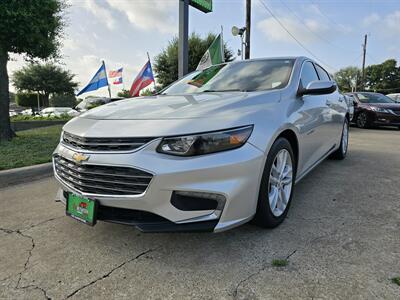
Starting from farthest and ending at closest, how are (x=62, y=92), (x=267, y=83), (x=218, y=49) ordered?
(x=62, y=92) → (x=218, y=49) → (x=267, y=83)

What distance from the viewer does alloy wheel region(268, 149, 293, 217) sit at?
264 centimetres

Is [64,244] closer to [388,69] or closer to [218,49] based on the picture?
[218,49]

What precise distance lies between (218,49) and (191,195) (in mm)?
9336

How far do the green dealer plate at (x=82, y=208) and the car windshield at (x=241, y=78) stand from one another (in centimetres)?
165

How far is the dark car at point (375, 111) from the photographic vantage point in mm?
11180

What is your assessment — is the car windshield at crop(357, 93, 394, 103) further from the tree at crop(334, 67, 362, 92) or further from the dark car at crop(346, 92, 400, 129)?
the tree at crop(334, 67, 362, 92)

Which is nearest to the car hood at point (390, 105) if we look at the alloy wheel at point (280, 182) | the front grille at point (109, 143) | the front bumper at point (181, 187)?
the alloy wheel at point (280, 182)

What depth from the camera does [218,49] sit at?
10695 mm

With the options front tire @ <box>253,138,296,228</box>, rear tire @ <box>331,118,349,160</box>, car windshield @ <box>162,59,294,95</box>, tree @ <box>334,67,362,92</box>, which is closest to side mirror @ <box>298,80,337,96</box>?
car windshield @ <box>162,59,294,95</box>

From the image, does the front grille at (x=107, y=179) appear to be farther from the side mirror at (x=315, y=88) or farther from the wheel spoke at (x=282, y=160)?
the side mirror at (x=315, y=88)

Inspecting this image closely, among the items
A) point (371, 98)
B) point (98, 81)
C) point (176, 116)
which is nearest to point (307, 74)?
point (176, 116)

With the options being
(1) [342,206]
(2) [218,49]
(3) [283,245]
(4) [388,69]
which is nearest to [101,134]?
(3) [283,245]

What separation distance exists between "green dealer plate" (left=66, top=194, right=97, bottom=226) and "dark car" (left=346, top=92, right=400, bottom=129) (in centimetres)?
1146

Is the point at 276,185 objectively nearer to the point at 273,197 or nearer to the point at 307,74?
the point at 273,197
